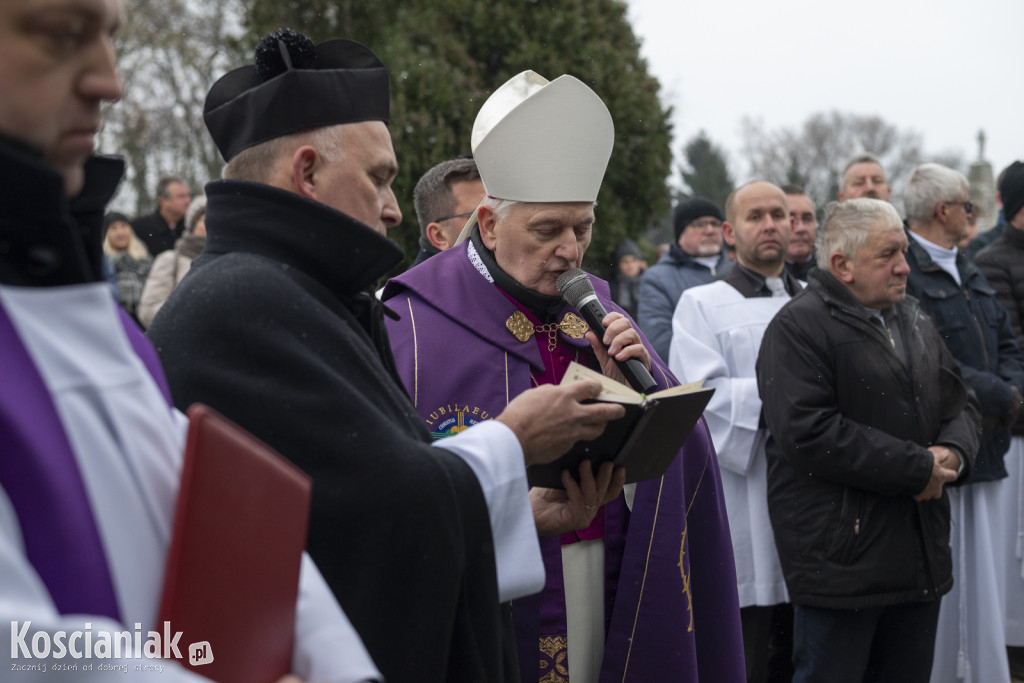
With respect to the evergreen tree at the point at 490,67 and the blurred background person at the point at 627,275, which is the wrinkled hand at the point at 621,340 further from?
the blurred background person at the point at 627,275

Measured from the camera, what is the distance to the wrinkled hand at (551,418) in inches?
82.0

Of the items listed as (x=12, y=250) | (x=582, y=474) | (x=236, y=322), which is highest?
(x=12, y=250)

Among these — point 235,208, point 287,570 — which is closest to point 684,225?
point 235,208

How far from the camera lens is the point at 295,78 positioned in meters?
2.04

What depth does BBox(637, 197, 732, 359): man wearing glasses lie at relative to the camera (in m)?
6.39

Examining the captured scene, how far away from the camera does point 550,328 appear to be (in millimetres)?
3137

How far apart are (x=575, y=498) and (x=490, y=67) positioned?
343 inches

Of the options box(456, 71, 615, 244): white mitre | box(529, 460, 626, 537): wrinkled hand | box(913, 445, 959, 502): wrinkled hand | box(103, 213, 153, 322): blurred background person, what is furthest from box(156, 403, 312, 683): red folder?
box(103, 213, 153, 322): blurred background person

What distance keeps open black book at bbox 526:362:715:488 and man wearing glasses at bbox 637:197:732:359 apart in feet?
11.9

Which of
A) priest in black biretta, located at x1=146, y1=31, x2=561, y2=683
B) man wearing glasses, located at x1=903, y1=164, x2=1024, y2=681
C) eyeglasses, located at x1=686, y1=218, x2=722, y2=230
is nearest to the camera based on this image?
priest in black biretta, located at x1=146, y1=31, x2=561, y2=683

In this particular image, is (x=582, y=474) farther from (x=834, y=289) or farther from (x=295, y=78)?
(x=834, y=289)

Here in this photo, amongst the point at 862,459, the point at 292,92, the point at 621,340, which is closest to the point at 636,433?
→ the point at 621,340

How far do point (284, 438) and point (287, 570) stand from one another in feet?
1.84

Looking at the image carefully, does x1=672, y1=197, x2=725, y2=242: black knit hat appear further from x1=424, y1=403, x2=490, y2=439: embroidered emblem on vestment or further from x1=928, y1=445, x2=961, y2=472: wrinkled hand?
x1=424, y1=403, x2=490, y2=439: embroidered emblem on vestment
